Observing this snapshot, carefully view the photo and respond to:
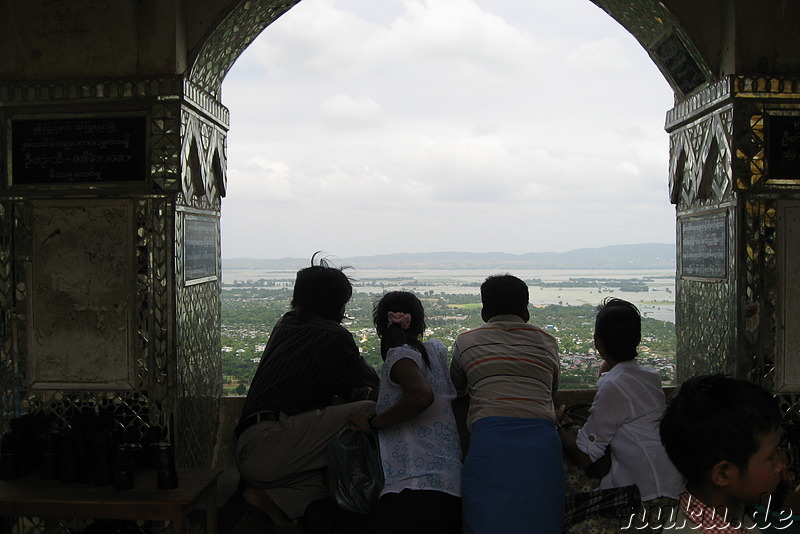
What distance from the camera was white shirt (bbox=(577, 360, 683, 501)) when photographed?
2547mm

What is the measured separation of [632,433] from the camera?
2.63m

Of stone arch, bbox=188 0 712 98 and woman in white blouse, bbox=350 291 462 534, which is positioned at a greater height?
stone arch, bbox=188 0 712 98

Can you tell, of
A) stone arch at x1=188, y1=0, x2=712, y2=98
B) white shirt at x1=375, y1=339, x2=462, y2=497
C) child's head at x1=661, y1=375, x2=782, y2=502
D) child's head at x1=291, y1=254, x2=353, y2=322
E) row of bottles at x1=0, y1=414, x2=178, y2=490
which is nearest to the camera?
child's head at x1=661, y1=375, x2=782, y2=502

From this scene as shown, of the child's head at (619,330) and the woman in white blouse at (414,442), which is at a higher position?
the child's head at (619,330)

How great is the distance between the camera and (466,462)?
2797 millimetres

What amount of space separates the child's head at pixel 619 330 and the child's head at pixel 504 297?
320mm

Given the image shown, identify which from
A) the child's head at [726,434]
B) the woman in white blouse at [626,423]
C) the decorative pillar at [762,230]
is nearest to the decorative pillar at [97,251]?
the woman in white blouse at [626,423]

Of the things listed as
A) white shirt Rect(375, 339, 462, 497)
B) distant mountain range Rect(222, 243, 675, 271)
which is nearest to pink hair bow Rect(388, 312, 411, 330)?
white shirt Rect(375, 339, 462, 497)

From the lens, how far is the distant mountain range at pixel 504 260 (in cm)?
552

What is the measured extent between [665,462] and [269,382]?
5.34ft

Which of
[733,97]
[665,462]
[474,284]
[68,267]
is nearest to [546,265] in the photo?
→ [474,284]

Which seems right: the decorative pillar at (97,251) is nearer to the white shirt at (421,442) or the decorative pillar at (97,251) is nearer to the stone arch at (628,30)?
the stone arch at (628,30)

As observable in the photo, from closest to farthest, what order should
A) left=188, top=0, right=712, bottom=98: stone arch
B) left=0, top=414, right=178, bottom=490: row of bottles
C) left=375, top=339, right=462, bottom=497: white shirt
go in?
left=375, top=339, right=462, bottom=497: white shirt, left=0, top=414, right=178, bottom=490: row of bottles, left=188, top=0, right=712, bottom=98: stone arch

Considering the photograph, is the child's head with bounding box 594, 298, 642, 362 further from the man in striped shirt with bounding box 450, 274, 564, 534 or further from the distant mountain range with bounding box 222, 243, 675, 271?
the distant mountain range with bounding box 222, 243, 675, 271
